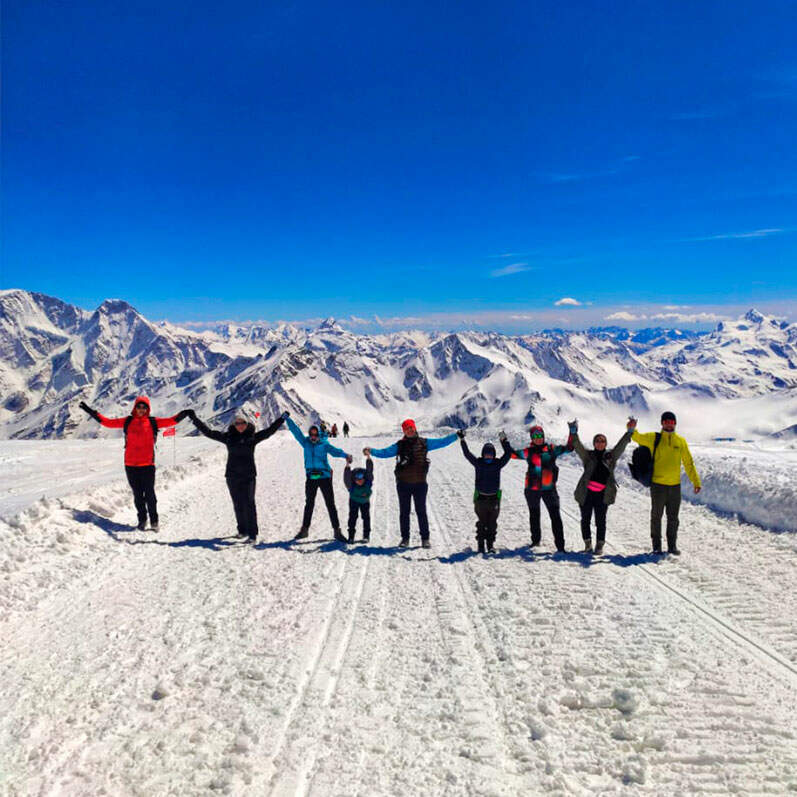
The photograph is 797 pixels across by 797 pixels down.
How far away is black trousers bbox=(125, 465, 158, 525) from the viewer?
1166 cm

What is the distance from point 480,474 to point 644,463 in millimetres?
3407

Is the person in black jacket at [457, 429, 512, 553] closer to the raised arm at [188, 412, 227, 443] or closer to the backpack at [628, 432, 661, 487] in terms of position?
the backpack at [628, 432, 661, 487]

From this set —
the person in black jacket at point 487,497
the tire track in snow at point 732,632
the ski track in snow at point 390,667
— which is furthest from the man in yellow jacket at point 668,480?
the person in black jacket at point 487,497

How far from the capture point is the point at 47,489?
56.5 ft

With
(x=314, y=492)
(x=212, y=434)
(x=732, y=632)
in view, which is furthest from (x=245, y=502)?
(x=732, y=632)

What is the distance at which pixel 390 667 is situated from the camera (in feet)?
20.0

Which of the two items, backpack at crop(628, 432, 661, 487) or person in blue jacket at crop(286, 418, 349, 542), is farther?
person in blue jacket at crop(286, 418, 349, 542)

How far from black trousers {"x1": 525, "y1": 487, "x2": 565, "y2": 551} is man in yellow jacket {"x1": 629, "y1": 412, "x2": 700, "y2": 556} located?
181 centimetres

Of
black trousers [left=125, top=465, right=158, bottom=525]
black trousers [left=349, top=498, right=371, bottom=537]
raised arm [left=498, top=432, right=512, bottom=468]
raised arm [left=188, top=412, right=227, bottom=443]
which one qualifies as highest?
raised arm [left=188, top=412, right=227, bottom=443]

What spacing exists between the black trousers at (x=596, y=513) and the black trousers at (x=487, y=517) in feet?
5.93

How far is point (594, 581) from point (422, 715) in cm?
463

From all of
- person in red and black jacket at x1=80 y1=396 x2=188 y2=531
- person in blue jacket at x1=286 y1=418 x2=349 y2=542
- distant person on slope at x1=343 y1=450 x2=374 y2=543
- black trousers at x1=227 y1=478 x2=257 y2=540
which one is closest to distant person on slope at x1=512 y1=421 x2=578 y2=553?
distant person on slope at x1=343 y1=450 x2=374 y2=543

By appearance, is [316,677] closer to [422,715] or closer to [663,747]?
[422,715]

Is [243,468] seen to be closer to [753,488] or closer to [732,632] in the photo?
[732,632]
